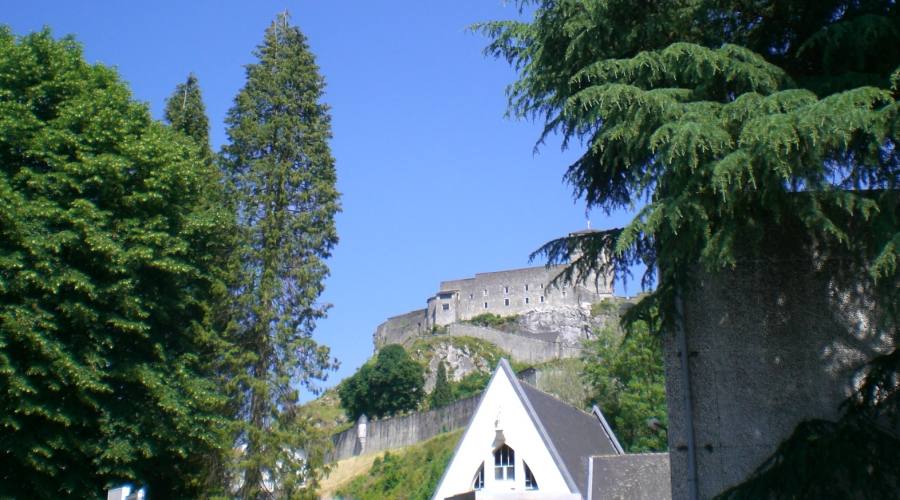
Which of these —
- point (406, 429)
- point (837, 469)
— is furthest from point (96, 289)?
point (406, 429)

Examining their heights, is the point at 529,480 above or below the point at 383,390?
below

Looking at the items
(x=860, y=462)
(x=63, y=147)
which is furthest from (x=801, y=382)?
(x=63, y=147)

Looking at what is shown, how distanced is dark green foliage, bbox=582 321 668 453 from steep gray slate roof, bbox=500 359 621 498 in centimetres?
645

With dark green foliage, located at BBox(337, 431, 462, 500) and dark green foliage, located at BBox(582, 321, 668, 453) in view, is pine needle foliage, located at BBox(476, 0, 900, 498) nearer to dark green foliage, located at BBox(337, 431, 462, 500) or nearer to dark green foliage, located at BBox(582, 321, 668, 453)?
dark green foliage, located at BBox(582, 321, 668, 453)

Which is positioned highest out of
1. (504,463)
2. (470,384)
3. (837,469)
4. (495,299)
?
(495,299)

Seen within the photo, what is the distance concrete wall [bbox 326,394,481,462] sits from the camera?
202 ft

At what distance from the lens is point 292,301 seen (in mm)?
23719

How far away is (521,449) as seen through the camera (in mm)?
25750

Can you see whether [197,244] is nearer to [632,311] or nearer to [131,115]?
[131,115]

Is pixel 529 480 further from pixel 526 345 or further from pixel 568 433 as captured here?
pixel 526 345

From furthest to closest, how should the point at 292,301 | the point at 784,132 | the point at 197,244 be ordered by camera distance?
the point at 292,301
the point at 197,244
the point at 784,132

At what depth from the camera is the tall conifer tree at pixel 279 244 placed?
22.3 metres

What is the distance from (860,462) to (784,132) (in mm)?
3048

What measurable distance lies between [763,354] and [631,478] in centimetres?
1247
